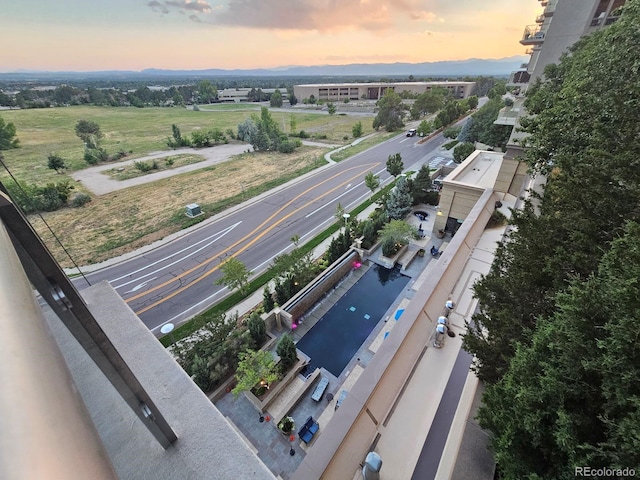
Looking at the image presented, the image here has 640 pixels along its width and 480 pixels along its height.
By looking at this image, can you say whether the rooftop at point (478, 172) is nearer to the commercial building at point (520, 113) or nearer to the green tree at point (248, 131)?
the commercial building at point (520, 113)

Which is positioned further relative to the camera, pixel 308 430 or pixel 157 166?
pixel 157 166

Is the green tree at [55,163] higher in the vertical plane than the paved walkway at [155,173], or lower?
higher

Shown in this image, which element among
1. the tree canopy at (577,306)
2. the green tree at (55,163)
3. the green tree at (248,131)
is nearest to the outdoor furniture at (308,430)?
the tree canopy at (577,306)

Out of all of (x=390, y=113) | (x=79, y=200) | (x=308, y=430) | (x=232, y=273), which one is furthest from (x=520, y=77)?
(x=79, y=200)

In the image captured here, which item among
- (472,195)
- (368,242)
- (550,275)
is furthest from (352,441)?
(472,195)

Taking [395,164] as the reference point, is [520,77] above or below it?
above

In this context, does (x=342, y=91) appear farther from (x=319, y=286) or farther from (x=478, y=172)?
(x=319, y=286)
